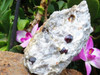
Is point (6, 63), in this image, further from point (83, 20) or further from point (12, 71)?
point (83, 20)

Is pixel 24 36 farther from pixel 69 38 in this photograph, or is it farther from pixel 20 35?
pixel 69 38

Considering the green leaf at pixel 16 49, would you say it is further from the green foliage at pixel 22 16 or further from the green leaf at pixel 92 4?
the green leaf at pixel 92 4

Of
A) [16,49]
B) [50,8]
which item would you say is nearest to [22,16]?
[50,8]

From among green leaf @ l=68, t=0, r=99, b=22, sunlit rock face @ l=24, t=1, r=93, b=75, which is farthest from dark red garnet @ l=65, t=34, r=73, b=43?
green leaf @ l=68, t=0, r=99, b=22

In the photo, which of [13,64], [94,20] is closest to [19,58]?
[13,64]

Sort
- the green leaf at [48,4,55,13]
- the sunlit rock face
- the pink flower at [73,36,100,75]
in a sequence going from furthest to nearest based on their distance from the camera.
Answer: the green leaf at [48,4,55,13] → the pink flower at [73,36,100,75] → the sunlit rock face

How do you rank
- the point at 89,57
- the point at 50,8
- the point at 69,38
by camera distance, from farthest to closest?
the point at 50,8
the point at 89,57
the point at 69,38

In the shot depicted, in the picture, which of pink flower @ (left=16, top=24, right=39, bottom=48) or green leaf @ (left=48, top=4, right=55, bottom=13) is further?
green leaf @ (left=48, top=4, right=55, bottom=13)

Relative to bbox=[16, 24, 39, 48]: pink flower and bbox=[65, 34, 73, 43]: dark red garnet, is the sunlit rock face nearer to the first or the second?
bbox=[65, 34, 73, 43]: dark red garnet
